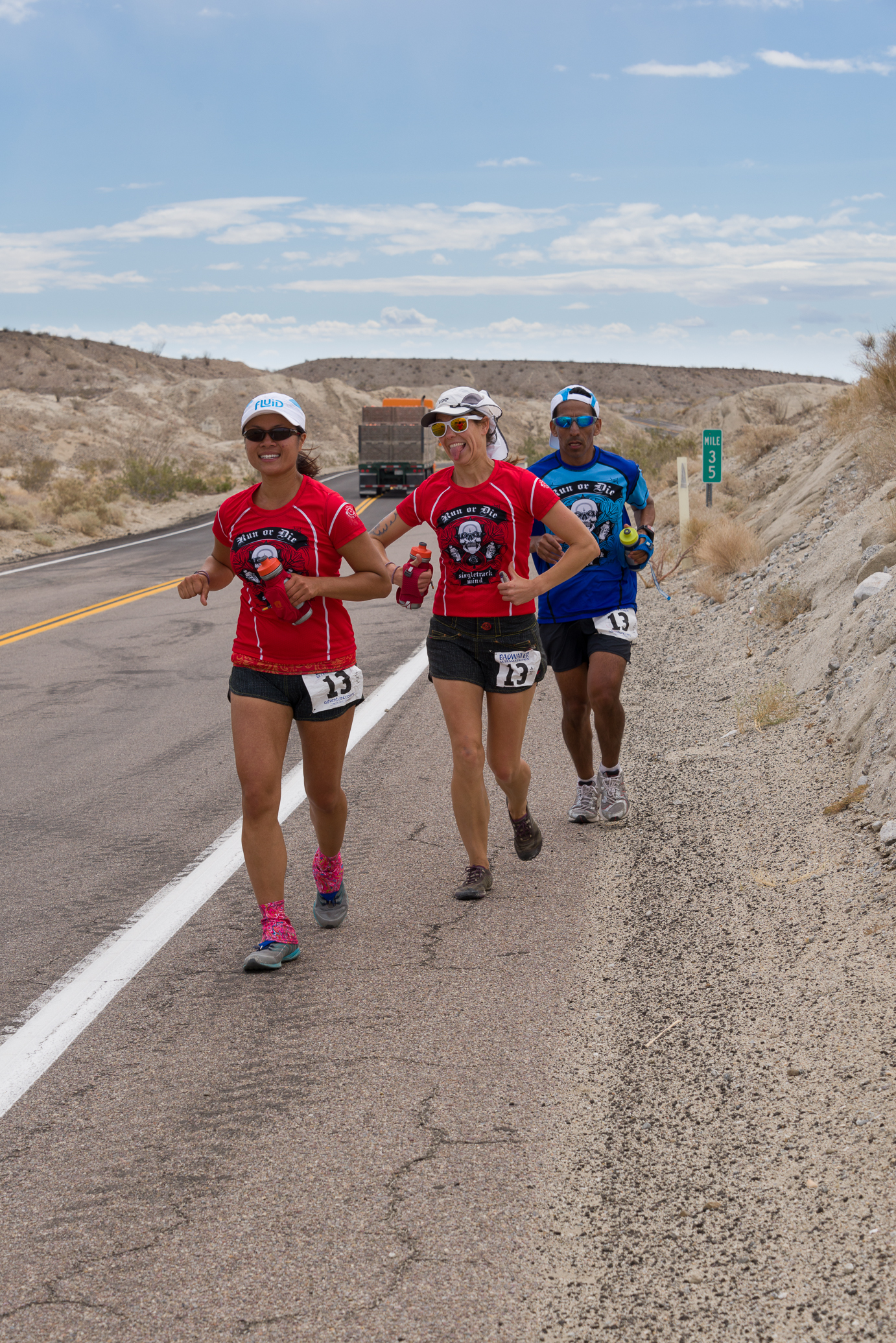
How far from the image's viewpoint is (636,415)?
9450 centimetres

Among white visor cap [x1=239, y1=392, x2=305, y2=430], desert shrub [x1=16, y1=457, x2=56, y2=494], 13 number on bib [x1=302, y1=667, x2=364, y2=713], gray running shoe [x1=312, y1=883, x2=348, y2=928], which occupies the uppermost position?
white visor cap [x1=239, y1=392, x2=305, y2=430]

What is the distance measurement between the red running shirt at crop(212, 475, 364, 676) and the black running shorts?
1.87 m

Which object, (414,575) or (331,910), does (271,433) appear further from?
(331,910)

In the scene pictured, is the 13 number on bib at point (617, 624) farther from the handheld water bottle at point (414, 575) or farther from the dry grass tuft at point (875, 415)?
the dry grass tuft at point (875, 415)

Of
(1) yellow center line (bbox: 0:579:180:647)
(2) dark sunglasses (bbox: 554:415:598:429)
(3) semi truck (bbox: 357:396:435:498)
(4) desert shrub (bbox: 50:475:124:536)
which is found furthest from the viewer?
(3) semi truck (bbox: 357:396:435:498)

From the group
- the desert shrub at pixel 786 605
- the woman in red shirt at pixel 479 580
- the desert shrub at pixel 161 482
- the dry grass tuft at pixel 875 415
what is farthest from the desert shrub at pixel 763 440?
the desert shrub at pixel 161 482

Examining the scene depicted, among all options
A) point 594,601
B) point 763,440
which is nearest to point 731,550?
point 594,601

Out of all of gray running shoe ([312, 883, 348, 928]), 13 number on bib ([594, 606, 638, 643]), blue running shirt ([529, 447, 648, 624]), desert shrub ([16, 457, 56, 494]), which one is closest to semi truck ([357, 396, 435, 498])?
desert shrub ([16, 457, 56, 494])

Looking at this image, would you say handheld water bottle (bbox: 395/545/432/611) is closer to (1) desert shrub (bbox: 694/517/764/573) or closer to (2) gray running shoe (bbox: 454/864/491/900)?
(2) gray running shoe (bbox: 454/864/491/900)

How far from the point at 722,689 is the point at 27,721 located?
207 inches

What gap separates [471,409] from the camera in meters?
4.85

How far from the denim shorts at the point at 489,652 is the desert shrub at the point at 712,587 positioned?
26.1 feet

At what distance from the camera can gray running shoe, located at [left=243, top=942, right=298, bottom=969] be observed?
14.2ft

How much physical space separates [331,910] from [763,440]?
749 inches
